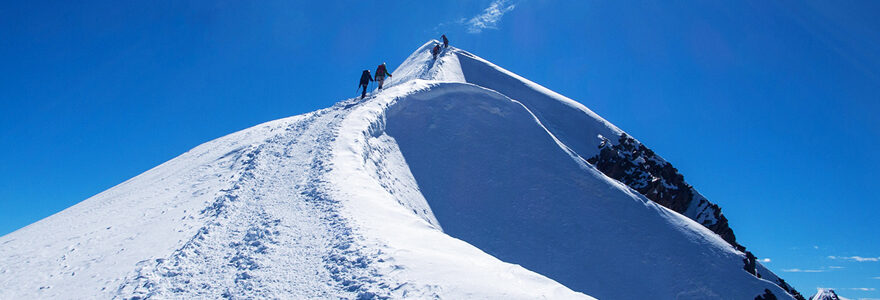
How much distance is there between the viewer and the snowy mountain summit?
24.5ft

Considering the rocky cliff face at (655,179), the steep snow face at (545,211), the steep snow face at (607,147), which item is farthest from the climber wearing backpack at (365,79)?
the rocky cliff face at (655,179)

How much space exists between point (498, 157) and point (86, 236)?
50.1 ft

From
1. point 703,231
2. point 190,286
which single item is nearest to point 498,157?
point 703,231

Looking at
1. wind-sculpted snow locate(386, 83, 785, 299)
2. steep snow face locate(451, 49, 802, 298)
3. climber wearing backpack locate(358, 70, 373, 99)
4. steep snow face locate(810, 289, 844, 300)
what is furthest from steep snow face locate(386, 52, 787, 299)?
steep snow face locate(810, 289, 844, 300)

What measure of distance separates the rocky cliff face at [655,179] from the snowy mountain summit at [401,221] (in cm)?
15

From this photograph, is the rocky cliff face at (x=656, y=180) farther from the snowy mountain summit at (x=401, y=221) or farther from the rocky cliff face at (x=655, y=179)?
the snowy mountain summit at (x=401, y=221)

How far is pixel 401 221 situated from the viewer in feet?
31.7

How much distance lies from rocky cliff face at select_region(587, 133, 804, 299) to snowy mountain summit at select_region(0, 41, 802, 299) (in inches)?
6.0

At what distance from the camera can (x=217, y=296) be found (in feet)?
23.0

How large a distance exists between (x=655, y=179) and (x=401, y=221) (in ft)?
83.9

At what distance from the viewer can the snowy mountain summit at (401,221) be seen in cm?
748

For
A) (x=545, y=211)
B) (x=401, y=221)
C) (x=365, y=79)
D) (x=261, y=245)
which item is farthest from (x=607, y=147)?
(x=261, y=245)

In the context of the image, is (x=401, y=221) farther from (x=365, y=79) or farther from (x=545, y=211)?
(x=365, y=79)

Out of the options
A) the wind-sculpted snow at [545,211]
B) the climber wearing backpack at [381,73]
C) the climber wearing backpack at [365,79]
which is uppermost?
the climber wearing backpack at [381,73]
